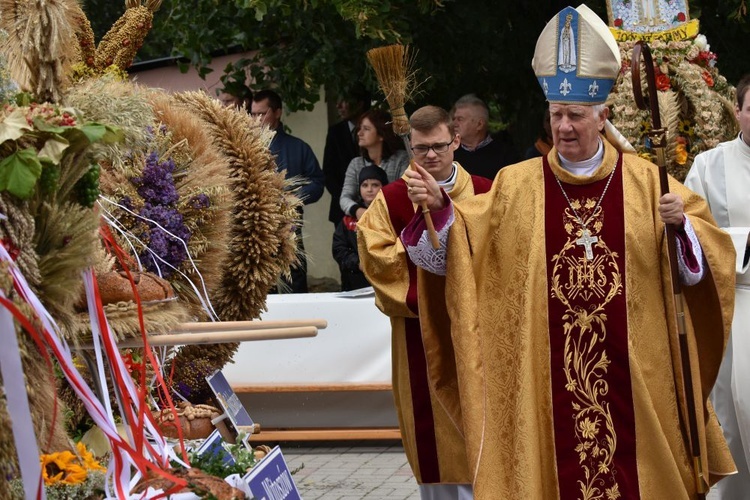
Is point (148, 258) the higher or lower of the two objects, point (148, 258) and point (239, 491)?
the higher

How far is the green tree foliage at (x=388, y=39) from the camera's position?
9594 mm


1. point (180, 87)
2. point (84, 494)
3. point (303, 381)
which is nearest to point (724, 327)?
point (84, 494)

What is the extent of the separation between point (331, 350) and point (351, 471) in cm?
88

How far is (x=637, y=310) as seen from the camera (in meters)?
5.04

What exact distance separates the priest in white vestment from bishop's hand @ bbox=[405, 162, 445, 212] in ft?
4.79

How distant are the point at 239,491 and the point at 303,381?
4376 mm

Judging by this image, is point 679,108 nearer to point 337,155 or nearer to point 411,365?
point 411,365

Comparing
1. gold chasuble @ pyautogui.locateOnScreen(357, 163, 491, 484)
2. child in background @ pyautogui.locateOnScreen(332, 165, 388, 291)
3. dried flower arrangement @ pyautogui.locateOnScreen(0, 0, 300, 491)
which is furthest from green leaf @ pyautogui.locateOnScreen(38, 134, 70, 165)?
child in background @ pyautogui.locateOnScreen(332, 165, 388, 291)

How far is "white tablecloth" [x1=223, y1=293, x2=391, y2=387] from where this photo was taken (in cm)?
824

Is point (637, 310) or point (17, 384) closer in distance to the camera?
point (17, 384)

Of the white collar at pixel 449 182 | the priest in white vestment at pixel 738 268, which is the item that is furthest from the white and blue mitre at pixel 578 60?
the priest in white vestment at pixel 738 268

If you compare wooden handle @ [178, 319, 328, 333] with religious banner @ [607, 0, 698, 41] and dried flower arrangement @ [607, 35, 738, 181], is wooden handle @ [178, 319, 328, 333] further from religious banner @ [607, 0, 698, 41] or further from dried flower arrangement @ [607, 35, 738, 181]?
religious banner @ [607, 0, 698, 41]

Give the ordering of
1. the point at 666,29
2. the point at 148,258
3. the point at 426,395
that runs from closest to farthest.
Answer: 1. the point at 148,258
2. the point at 426,395
3. the point at 666,29

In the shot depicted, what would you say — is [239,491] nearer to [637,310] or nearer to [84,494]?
[84,494]
